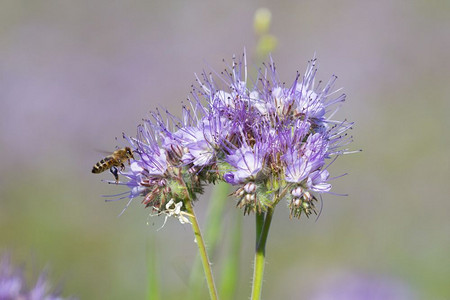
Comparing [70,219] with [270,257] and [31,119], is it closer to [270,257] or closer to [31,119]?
[270,257]

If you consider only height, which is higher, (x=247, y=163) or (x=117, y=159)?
(x=117, y=159)

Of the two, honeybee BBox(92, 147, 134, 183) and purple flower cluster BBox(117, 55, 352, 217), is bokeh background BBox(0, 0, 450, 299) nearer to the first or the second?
honeybee BBox(92, 147, 134, 183)

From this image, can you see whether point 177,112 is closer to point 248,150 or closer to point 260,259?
point 248,150

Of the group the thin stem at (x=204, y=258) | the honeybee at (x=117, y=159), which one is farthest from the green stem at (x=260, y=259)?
the honeybee at (x=117, y=159)

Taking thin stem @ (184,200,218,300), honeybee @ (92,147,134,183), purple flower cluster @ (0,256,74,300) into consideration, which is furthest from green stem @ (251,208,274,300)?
purple flower cluster @ (0,256,74,300)

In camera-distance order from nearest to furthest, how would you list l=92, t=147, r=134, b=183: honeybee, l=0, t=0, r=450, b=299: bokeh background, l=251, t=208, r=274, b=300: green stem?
l=251, t=208, r=274, b=300: green stem < l=92, t=147, r=134, b=183: honeybee < l=0, t=0, r=450, b=299: bokeh background

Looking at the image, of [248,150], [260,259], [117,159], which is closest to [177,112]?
[117,159]
